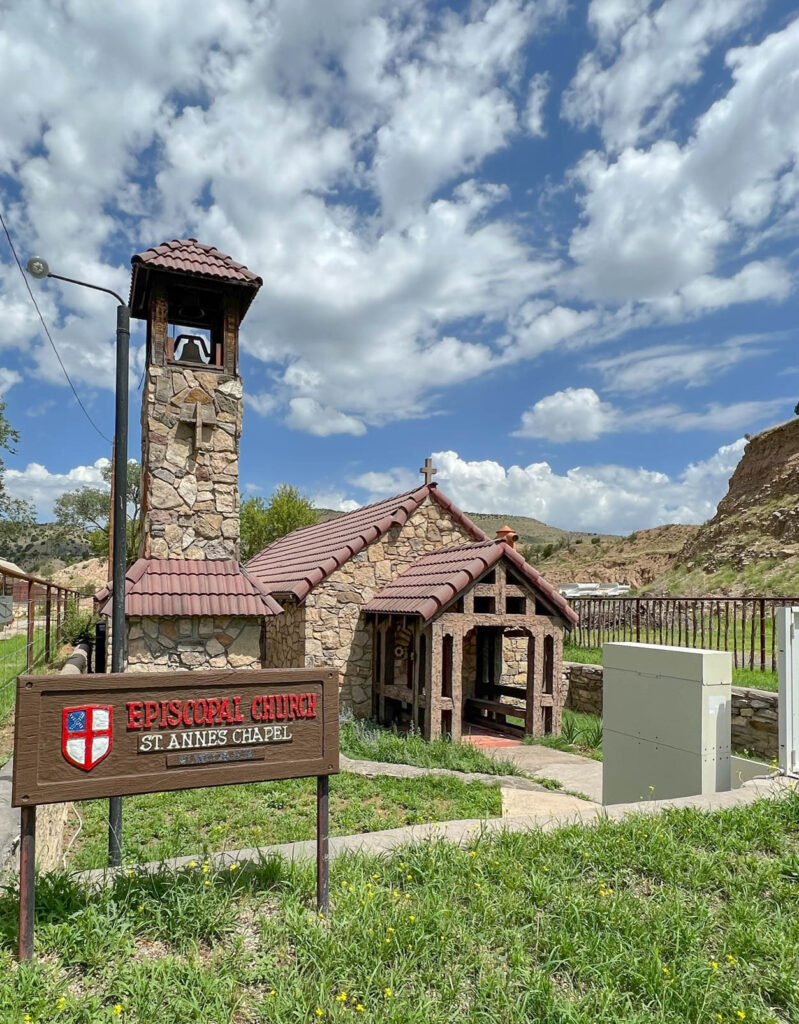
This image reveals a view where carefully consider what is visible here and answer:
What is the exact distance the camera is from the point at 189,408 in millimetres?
10523

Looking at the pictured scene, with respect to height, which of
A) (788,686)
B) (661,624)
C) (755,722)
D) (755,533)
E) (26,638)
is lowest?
(755,722)

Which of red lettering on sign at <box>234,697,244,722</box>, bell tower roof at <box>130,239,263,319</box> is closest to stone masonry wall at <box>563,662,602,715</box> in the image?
bell tower roof at <box>130,239,263,319</box>

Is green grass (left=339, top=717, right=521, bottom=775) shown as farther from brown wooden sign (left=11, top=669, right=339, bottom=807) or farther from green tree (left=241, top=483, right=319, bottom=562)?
green tree (left=241, top=483, right=319, bottom=562)

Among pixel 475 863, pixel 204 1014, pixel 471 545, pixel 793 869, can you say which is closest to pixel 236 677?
pixel 204 1014

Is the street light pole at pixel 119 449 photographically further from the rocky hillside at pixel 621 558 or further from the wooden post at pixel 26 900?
the rocky hillside at pixel 621 558

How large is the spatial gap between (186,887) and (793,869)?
11.9ft

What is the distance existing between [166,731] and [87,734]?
39 centimetres

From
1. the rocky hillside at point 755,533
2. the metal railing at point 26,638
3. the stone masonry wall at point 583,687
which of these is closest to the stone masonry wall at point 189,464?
the metal railing at point 26,638

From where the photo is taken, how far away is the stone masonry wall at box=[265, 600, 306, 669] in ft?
40.8

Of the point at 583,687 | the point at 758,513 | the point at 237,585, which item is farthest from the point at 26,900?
the point at 758,513

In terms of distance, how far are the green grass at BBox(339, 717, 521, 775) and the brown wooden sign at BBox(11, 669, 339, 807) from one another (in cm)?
527

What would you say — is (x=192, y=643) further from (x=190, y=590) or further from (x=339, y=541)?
(x=339, y=541)

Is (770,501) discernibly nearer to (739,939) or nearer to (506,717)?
(506,717)

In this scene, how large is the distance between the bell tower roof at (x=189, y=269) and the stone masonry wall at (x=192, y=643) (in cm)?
470
